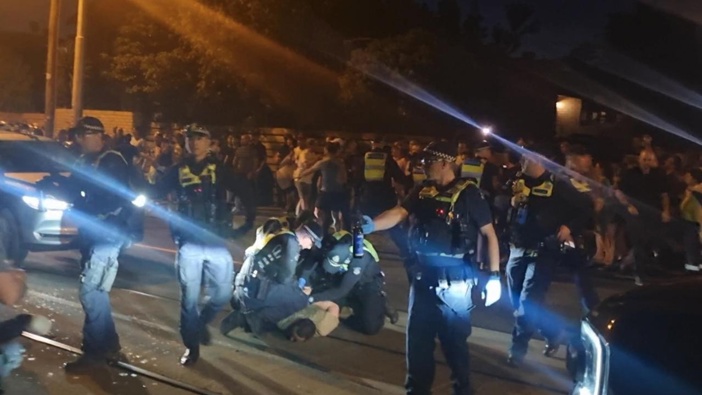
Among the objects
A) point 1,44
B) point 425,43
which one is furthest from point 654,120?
point 1,44

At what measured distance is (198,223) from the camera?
6367 millimetres

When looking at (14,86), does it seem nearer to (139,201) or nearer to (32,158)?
(32,158)

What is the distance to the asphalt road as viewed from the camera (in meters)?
6.19

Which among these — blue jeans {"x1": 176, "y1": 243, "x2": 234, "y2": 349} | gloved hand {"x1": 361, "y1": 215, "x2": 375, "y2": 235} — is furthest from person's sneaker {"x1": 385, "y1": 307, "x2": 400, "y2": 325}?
gloved hand {"x1": 361, "y1": 215, "x2": 375, "y2": 235}

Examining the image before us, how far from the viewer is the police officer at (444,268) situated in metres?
5.25

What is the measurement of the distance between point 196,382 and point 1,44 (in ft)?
173

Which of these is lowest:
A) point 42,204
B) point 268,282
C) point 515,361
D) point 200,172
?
point 515,361

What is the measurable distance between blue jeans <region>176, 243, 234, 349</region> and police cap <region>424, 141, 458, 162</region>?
1.85 meters

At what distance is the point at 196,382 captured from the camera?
6.22 metres

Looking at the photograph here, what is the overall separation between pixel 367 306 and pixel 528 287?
1.48 meters

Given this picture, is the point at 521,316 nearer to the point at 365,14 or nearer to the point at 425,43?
the point at 425,43

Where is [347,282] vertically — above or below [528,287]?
below

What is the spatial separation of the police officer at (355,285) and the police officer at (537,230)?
1.30 meters

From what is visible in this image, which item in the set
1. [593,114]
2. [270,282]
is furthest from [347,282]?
[593,114]
